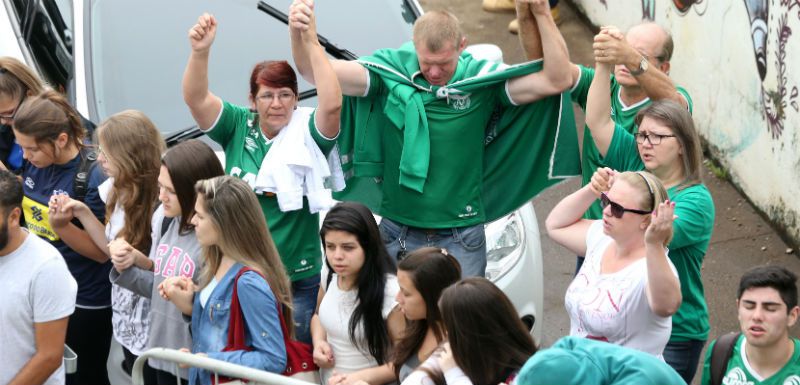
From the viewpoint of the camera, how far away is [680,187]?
4.95 m

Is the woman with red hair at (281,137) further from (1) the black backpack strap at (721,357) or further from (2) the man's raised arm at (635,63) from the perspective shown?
(1) the black backpack strap at (721,357)

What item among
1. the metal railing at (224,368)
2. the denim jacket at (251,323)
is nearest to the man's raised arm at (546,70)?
the denim jacket at (251,323)

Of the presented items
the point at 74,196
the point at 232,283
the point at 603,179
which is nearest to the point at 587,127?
the point at 603,179

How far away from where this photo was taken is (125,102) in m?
6.97

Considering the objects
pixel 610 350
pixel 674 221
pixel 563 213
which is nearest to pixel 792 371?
pixel 674 221

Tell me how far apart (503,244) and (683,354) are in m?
1.55

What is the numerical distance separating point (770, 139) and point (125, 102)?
4381mm

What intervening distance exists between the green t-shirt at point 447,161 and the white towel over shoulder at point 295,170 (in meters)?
0.37

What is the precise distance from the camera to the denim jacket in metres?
4.72

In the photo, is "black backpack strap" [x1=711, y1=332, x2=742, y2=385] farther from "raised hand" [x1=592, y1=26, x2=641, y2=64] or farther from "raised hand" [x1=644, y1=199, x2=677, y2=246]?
"raised hand" [x1=592, y1=26, x2=641, y2=64]

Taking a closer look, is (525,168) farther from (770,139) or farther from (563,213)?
(770,139)

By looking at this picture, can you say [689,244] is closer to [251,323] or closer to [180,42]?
[251,323]

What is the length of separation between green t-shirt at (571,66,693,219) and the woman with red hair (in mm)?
1156

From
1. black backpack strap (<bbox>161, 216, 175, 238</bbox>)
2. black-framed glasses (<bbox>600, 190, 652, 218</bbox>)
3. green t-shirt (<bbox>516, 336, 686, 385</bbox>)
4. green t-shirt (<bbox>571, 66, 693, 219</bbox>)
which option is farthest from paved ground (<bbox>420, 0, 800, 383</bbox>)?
green t-shirt (<bbox>516, 336, 686, 385</bbox>)
